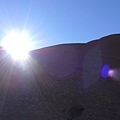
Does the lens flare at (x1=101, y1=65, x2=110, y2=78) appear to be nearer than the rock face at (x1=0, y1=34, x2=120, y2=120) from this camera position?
No

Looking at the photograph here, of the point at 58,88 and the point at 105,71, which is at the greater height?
the point at 105,71

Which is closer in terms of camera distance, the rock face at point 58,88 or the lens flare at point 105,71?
the rock face at point 58,88

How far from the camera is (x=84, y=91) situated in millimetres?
23062

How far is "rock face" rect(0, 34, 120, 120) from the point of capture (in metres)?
19.4

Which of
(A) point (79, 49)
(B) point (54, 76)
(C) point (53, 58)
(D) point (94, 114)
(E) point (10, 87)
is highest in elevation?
(A) point (79, 49)

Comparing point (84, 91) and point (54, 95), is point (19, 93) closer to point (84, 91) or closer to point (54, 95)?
point (54, 95)

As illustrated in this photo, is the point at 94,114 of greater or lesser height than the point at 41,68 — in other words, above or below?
below

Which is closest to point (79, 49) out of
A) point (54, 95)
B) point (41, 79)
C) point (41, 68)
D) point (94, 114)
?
point (41, 68)

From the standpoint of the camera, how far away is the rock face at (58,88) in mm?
19430

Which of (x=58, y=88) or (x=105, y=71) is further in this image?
(x=105, y=71)

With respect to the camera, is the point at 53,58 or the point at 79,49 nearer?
the point at 53,58

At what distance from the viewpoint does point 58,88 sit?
2320 cm

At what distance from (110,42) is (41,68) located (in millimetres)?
14143

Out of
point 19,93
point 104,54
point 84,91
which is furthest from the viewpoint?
point 104,54
